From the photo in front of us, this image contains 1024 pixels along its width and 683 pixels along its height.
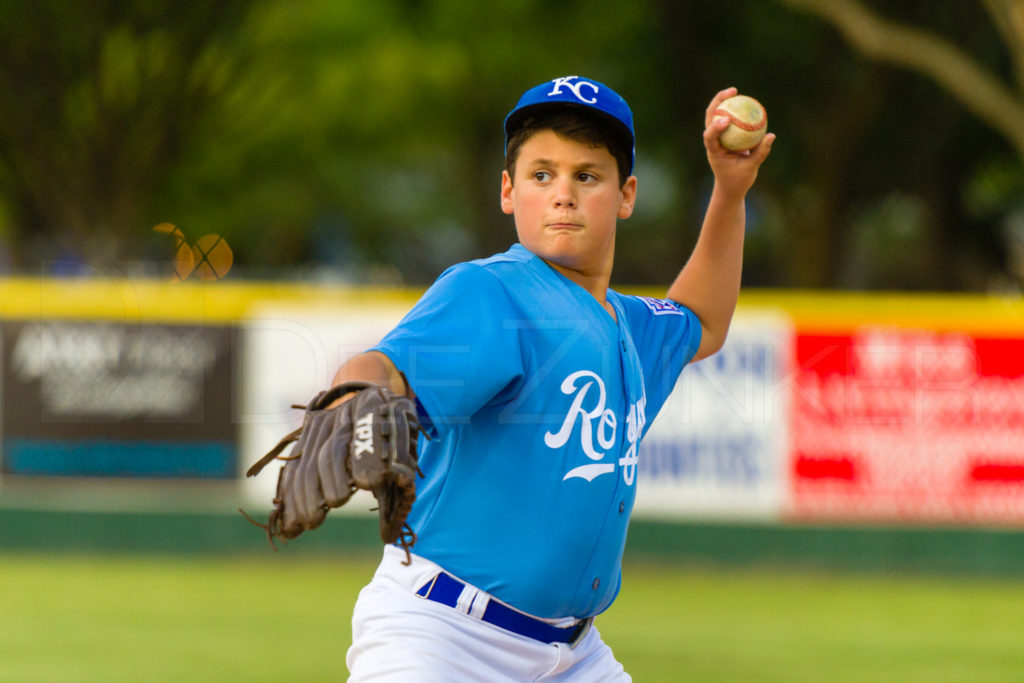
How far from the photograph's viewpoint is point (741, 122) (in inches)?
137

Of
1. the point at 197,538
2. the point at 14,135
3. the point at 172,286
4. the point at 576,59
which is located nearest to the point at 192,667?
the point at 197,538

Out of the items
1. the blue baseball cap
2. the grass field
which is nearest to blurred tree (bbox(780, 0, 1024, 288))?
the grass field

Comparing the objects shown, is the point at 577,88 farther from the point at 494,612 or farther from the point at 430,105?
the point at 430,105

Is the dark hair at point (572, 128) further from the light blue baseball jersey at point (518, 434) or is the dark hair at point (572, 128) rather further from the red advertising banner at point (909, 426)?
the red advertising banner at point (909, 426)

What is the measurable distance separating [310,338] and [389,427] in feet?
23.4

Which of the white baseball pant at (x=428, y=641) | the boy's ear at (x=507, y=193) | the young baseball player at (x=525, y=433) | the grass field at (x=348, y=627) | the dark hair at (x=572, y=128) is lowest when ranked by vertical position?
the grass field at (x=348, y=627)

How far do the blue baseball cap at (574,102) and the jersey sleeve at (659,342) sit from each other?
0.51m

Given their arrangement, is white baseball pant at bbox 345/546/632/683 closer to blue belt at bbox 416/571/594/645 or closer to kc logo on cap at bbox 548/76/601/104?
blue belt at bbox 416/571/594/645

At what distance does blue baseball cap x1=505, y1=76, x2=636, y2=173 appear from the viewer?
305 cm

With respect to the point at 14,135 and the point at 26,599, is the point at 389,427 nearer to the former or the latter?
the point at 26,599

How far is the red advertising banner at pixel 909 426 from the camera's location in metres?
9.16

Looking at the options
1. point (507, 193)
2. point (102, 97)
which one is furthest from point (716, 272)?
point (102, 97)

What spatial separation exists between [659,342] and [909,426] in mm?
6123

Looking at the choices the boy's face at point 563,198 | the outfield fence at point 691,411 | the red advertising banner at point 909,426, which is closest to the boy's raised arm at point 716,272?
the boy's face at point 563,198
